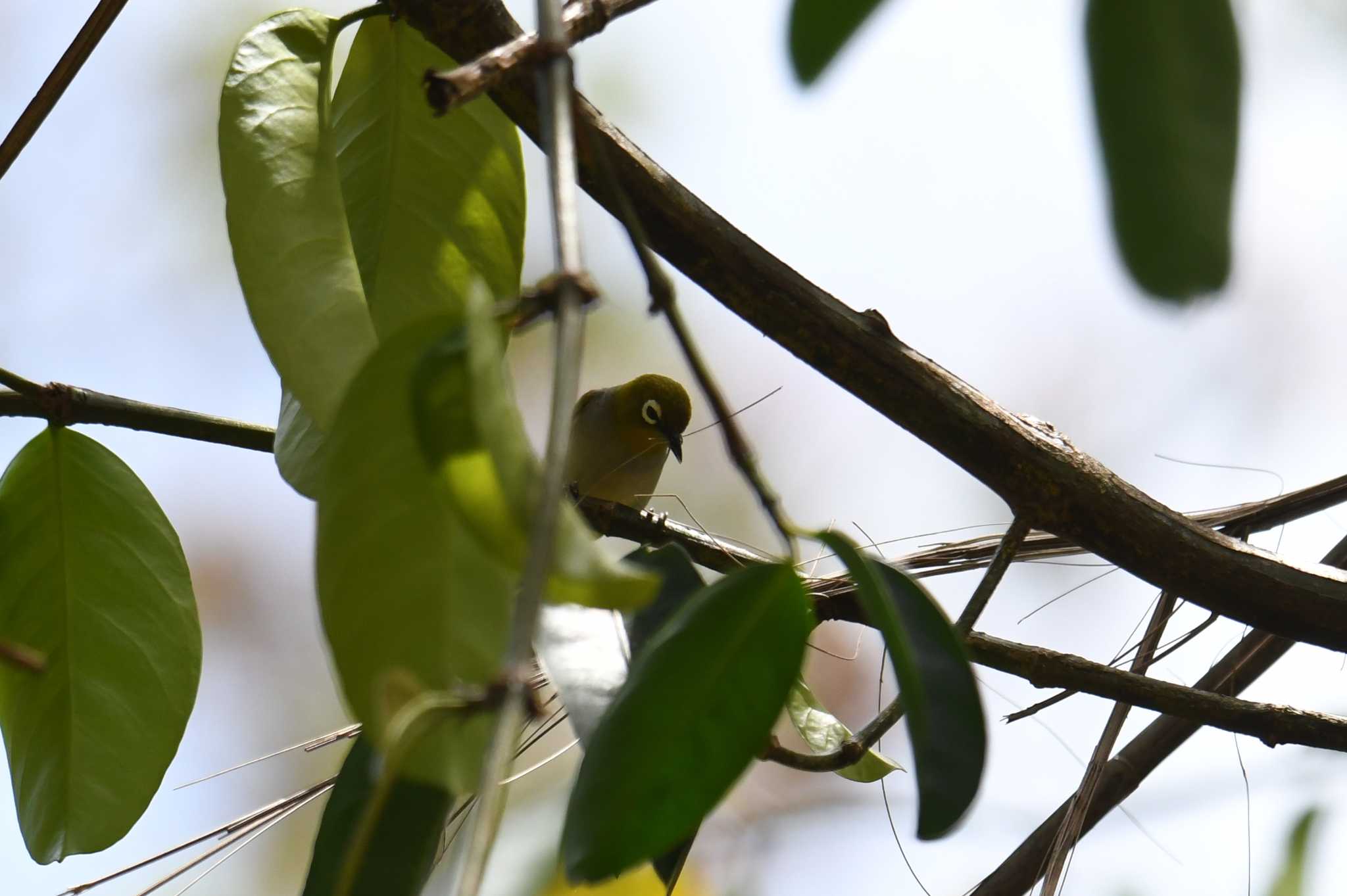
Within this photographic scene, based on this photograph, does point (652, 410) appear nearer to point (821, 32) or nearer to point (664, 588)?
point (664, 588)

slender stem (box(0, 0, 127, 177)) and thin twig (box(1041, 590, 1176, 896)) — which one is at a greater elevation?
slender stem (box(0, 0, 127, 177))

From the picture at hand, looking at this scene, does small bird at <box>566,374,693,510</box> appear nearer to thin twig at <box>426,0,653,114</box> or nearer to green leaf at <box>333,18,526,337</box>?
green leaf at <box>333,18,526,337</box>

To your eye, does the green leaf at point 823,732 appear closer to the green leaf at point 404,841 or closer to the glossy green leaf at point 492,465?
the green leaf at point 404,841

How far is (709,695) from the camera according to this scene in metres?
0.39

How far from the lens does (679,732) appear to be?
0.38 meters

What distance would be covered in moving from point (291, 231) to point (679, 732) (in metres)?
0.24

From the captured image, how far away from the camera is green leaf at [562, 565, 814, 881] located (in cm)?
37

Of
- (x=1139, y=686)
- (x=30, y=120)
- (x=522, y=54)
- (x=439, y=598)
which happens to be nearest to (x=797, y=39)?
(x=522, y=54)

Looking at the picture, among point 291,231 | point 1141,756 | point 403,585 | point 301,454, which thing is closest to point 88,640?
point 301,454

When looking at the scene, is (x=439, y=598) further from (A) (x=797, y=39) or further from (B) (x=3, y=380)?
(B) (x=3, y=380)

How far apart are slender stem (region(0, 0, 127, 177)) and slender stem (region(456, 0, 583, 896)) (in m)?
0.30

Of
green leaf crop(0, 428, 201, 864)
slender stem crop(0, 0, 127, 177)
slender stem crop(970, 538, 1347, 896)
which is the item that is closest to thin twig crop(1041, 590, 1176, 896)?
slender stem crop(970, 538, 1347, 896)

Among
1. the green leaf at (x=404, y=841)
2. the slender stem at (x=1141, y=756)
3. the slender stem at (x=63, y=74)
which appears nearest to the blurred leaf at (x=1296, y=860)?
the slender stem at (x=1141, y=756)

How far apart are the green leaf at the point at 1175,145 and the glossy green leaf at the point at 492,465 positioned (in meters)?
0.13
